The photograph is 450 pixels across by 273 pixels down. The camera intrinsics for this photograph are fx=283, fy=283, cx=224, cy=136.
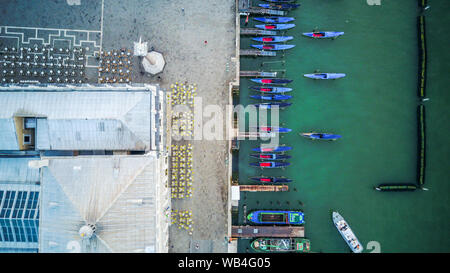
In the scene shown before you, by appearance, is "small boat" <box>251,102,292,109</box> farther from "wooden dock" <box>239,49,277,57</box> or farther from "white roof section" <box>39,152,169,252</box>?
"white roof section" <box>39,152,169,252</box>

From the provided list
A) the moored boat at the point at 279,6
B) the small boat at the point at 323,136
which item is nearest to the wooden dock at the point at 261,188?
the small boat at the point at 323,136

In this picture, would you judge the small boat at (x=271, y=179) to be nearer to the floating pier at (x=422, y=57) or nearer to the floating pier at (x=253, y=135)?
the floating pier at (x=253, y=135)

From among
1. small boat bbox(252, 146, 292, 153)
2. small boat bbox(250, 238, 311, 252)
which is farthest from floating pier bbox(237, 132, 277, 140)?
small boat bbox(250, 238, 311, 252)

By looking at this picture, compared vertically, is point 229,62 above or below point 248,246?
above

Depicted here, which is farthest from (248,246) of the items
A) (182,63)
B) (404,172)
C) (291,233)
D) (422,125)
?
(422,125)

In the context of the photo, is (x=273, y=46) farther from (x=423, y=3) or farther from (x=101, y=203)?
(x=101, y=203)

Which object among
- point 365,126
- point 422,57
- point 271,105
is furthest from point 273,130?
→ point 422,57

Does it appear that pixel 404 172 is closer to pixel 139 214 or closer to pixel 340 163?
pixel 340 163
